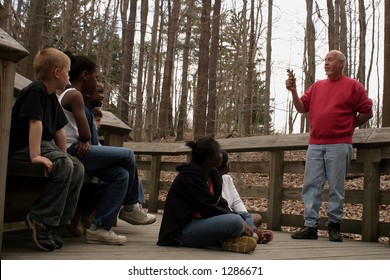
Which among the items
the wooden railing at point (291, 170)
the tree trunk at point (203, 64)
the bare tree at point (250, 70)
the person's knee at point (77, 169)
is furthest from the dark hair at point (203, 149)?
the bare tree at point (250, 70)

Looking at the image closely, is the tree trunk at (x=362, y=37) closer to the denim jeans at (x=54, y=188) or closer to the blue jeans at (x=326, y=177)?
the blue jeans at (x=326, y=177)

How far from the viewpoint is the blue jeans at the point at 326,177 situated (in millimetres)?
4488

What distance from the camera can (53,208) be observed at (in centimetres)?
277

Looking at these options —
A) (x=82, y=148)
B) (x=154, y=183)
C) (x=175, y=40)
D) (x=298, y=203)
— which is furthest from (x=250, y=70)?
(x=82, y=148)

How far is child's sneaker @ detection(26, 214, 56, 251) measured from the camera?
2773 millimetres

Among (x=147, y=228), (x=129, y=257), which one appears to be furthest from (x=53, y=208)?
(x=147, y=228)

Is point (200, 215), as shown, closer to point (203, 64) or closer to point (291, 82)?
point (291, 82)

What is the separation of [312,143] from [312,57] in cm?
1460

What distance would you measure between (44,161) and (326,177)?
9.84 feet

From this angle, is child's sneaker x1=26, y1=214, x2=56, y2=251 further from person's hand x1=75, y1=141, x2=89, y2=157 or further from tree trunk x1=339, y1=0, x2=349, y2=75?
tree trunk x1=339, y1=0, x2=349, y2=75

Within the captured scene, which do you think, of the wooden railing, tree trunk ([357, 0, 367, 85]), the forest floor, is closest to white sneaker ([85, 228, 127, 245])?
the wooden railing

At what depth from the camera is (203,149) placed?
3.44m

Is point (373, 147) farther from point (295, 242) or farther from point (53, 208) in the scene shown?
point (53, 208)

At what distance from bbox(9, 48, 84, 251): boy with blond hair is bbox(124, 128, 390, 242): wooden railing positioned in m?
2.75
